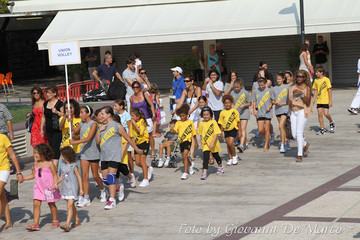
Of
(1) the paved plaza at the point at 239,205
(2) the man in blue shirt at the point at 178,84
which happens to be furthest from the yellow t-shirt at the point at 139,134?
(2) the man in blue shirt at the point at 178,84

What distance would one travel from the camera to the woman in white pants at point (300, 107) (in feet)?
47.8

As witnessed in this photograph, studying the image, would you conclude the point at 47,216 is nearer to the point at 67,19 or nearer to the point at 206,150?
the point at 206,150

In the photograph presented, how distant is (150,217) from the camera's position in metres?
11.1

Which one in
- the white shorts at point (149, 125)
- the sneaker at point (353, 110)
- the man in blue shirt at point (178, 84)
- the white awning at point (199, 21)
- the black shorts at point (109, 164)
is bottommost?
the sneaker at point (353, 110)

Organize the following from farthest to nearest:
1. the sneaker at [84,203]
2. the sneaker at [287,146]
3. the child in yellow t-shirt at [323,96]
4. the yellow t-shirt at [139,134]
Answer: the child in yellow t-shirt at [323,96], the sneaker at [287,146], the yellow t-shirt at [139,134], the sneaker at [84,203]

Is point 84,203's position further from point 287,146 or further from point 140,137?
point 287,146

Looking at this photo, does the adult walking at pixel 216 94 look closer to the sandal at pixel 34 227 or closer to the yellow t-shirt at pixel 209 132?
the yellow t-shirt at pixel 209 132

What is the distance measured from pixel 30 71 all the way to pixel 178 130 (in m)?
25.9

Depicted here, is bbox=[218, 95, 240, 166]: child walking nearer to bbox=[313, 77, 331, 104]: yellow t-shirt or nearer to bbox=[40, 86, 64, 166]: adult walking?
bbox=[40, 86, 64, 166]: adult walking

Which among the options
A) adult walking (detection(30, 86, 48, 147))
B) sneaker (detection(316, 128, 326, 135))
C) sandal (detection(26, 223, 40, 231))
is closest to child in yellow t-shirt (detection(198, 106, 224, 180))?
adult walking (detection(30, 86, 48, 147))

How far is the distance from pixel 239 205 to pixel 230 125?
3235mm

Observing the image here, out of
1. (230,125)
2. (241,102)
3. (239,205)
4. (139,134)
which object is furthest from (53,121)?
(241,102)

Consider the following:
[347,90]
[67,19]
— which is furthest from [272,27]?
[67,19]

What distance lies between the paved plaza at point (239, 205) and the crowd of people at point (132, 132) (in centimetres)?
30
